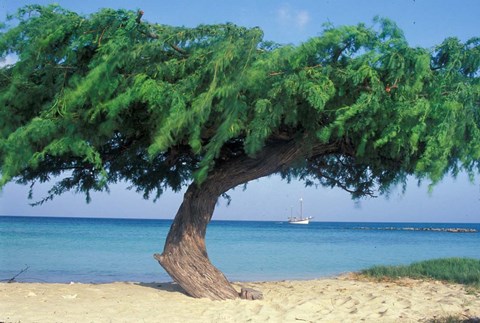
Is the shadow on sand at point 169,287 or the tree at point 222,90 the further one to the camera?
the shadow on sand at point 169,287

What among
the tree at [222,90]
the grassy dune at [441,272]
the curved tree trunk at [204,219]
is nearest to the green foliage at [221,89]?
the tree at [222,90]

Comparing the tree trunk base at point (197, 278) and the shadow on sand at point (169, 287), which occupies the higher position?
the tree trunk base at point (197, 278)

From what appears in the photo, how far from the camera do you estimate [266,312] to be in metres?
7.70

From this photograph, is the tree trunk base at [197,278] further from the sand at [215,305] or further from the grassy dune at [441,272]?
the grassy dune at [441,272]

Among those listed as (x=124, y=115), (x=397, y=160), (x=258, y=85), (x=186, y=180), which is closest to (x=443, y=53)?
(x=397, y=160)

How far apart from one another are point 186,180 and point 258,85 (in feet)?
12.8

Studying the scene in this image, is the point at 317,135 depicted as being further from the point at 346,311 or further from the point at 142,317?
the point at 142,317

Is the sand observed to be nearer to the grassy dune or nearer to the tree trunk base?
the tree trunk base

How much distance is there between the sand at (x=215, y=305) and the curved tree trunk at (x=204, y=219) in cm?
28

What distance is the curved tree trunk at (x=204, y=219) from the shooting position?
8453 mm

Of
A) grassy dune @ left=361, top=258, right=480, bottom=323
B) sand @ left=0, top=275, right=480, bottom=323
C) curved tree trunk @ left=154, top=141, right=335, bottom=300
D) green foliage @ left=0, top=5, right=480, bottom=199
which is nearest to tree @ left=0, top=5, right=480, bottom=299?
green foliage @ left=0, top=5, right=480, bottom=199

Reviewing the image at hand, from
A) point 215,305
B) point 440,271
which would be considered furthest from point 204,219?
point 440,271

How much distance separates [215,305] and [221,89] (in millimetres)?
3083

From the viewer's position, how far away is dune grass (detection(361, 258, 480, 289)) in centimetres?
1198
